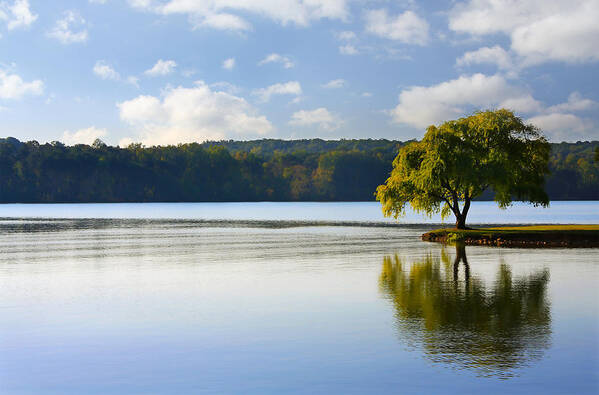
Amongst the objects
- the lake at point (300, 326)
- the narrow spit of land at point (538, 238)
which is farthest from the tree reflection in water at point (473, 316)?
the narrow spit of land at point (538, 238)

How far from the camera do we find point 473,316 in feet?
59.5

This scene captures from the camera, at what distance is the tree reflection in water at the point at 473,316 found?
45.5 feet

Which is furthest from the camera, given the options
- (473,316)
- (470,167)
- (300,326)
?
(470,167)

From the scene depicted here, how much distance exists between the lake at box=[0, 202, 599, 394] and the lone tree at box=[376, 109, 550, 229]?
59.7 feet

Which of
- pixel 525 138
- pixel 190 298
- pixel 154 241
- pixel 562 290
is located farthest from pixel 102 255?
pixel 525 138

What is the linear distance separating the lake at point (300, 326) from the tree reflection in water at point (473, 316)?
0.16ft

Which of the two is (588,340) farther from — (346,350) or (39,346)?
(39,346)

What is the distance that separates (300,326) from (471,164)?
3661 cm

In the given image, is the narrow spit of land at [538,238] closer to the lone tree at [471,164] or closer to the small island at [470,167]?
the small island at [470,167]

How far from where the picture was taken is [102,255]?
3791 centimetres

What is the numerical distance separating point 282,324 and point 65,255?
78.1ft

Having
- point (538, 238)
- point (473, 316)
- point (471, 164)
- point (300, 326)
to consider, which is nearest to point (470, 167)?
point (471, 164)

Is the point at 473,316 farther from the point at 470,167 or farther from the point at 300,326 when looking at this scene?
the point at 470,167

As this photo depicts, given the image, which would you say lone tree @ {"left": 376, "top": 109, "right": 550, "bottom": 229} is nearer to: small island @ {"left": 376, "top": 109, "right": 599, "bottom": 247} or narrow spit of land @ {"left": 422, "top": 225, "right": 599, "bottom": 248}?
small island @ {"left": 376, "top": 109, "right": 599, "bottom": 247}
